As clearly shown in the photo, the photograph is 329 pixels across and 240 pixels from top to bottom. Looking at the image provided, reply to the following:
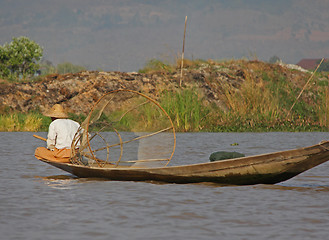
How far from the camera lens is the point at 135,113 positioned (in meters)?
Result: 16.5

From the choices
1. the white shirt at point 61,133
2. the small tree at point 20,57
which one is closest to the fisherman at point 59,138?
the white shirt at point 61,133

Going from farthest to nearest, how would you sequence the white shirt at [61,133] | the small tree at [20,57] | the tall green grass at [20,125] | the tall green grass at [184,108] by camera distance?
the small tree at [20,57]
the tall green grass at [20,125]
the tall green grass at [184,108]
the white shirt at [61,133]

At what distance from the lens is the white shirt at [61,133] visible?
25.7 feet

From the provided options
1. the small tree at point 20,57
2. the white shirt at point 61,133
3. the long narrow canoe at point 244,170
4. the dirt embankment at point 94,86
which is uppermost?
the small tree at point 20,57

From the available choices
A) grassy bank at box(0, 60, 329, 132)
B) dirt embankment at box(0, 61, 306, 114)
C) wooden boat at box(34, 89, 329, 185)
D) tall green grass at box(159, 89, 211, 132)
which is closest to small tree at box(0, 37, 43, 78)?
dirt embankment at box(0, 61, 306, 114)

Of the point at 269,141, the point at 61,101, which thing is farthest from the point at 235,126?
the point at 61,101

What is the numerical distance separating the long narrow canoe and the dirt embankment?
52.7 feet

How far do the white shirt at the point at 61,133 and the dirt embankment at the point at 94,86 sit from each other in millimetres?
15423

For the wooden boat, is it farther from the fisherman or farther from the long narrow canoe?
the fisherman

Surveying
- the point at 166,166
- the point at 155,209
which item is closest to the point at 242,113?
the point at 166,166

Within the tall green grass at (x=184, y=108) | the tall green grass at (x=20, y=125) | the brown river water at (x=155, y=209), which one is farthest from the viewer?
the tall green grass at (x=20, y=125)

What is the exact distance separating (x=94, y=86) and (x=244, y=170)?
1968 cm

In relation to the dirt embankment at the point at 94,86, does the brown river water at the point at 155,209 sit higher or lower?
lower

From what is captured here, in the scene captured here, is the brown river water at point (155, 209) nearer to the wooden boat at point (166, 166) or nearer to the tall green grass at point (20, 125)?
the wooden boat at point (166, 166)
